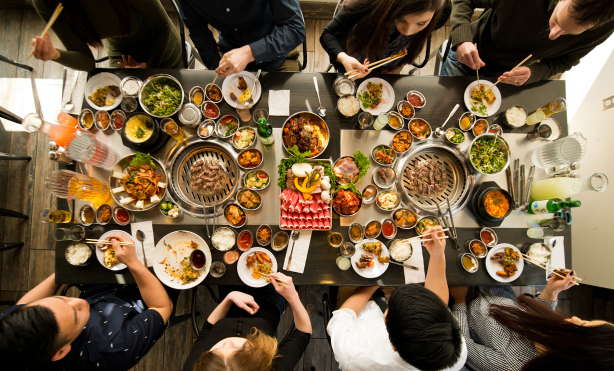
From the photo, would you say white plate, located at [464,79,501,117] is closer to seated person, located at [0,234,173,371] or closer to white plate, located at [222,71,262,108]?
white plate, located at [222,71,262,108]

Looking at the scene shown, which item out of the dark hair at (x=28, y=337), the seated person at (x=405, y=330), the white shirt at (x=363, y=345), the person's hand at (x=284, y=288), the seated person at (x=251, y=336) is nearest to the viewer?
the dark hair at (x=28, y=337)

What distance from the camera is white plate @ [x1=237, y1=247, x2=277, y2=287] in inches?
90.1

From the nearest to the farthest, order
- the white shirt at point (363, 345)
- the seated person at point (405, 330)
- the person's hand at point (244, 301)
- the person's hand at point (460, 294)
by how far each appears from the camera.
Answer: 1. the seated person at point (405, 330)
2. the white shirt at point (363, 345)
3. the person's hand at point (244, 301)
4. the person's hand at point (460, 294)

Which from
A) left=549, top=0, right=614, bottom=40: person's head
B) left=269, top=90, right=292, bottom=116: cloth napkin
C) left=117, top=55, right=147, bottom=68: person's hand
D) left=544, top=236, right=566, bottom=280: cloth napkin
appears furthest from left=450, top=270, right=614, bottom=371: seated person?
left=117, top=55, right=147, bottom=68: person's hand

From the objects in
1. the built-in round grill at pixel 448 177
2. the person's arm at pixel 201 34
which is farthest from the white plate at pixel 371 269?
the person's arm at pixel 201 34

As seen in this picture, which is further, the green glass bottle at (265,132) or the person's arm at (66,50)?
the green glass bottle at (265,132)

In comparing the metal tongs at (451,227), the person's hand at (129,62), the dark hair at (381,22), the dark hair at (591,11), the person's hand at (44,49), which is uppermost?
the dark hair at (381,22)

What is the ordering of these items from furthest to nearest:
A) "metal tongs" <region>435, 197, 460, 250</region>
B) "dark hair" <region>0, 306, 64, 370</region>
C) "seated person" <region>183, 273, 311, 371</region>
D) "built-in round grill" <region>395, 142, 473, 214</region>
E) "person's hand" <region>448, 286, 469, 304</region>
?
1. "person's hand" <region>448, 286, 469, 304</region>
2. "built-in round grill" <region>395, 142, 473, 214</region>
3. "metal tongs" <region>435, 197, 460, 250</region>
4. "seated person" <region>183, 273, 311, 371</region>
5. "dark hair" <region>0, 306, 64, 370</region>

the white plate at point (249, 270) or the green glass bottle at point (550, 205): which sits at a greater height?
the green glass bottle at point (550, 205)

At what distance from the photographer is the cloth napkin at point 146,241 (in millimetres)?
2340

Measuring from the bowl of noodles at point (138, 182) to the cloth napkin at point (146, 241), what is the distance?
0.17 meters

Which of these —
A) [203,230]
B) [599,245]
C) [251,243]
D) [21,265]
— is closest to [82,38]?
[203,230]

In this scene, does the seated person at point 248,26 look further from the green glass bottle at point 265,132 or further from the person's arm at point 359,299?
the person's arm at point 359,299

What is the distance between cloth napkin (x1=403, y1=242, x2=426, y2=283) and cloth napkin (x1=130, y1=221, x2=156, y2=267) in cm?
242
